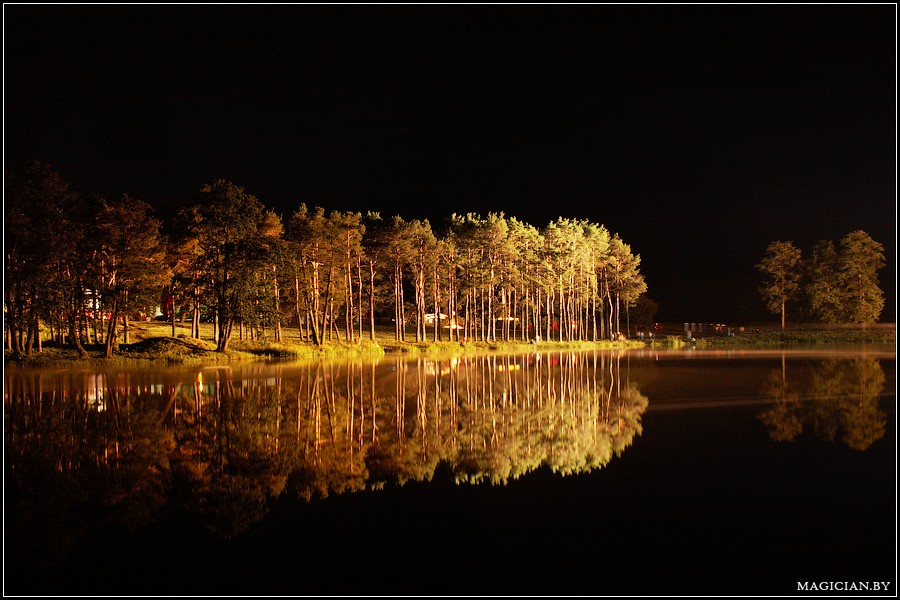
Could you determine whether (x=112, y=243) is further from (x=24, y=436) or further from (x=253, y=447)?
(x=253, y=447)

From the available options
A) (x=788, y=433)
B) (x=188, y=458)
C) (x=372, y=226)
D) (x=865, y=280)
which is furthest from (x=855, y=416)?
(x=865, y=280)

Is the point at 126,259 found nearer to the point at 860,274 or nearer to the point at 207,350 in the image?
the point at 207,350

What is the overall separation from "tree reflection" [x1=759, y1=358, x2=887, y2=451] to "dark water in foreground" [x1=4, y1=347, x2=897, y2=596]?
0.14 metres

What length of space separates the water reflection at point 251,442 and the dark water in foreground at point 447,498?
0.07 meters

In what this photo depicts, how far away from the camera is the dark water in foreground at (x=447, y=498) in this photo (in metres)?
7.30

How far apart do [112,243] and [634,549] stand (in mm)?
37812

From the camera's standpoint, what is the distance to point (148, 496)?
32.9 ft

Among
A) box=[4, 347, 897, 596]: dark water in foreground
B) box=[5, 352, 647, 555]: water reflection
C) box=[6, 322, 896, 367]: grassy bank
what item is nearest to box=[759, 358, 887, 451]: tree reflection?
box=[4, 347, 897, 596]: dark water in foreground

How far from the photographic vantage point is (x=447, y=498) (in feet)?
32.8

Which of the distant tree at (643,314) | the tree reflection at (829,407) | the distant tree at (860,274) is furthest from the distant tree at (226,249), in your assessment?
the distant tree at (643,314)

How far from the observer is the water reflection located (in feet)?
31.8

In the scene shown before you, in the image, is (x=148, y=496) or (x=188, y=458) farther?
(x=188, y=458)

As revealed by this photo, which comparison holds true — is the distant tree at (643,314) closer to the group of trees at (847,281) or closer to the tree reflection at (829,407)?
the group of trees at (847,281)

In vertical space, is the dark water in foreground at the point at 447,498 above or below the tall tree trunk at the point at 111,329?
below
